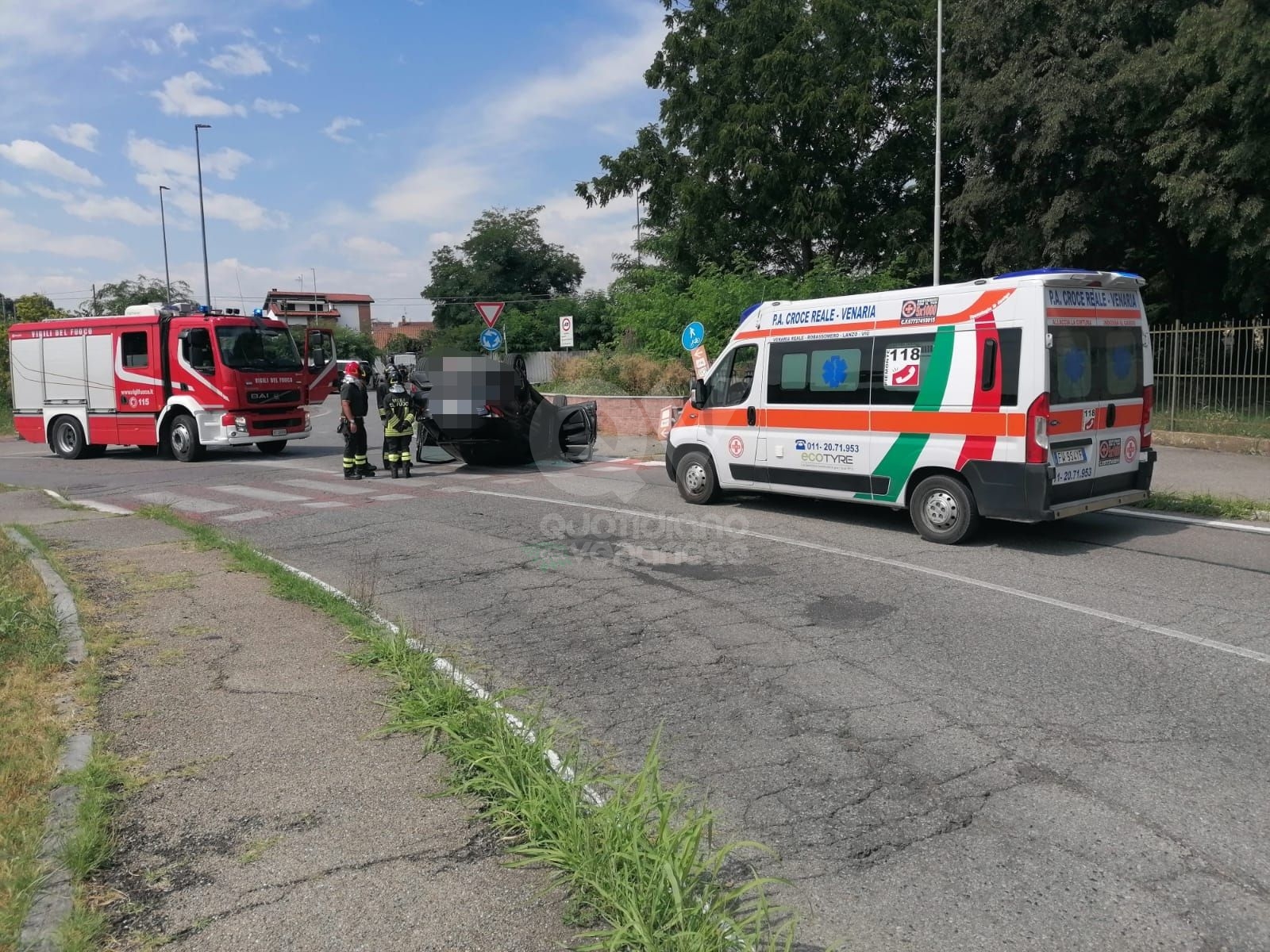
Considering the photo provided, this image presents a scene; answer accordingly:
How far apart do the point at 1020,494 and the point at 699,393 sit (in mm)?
4060

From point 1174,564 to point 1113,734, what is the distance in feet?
13.5

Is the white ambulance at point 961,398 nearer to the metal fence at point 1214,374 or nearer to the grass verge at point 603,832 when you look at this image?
the grass verge at point 603,832

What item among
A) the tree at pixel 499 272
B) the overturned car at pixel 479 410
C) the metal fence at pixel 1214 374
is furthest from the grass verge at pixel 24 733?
the tree at pixel 499 272

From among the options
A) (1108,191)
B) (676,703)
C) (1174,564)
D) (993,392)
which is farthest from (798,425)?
(1108,191)

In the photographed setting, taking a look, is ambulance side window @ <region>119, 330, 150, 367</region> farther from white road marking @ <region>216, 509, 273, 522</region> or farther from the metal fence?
the metal fence

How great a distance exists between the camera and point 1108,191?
2145 cm

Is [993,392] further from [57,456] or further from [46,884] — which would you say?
[57,456]

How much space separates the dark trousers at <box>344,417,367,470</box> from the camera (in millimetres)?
14336

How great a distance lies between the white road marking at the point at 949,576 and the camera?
5746 mm

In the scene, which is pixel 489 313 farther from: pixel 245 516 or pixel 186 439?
pixel 245 516

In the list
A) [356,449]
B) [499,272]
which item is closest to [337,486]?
[356,449]

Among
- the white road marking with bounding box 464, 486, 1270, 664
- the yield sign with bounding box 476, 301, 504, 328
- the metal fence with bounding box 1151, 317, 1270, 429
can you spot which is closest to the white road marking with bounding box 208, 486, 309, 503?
the white road marking with bounding box 464, 486, 1270, 664

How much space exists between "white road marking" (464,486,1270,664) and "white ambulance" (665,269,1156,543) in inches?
36.1

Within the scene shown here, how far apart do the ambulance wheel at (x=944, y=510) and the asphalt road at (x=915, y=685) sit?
0.70 feet
